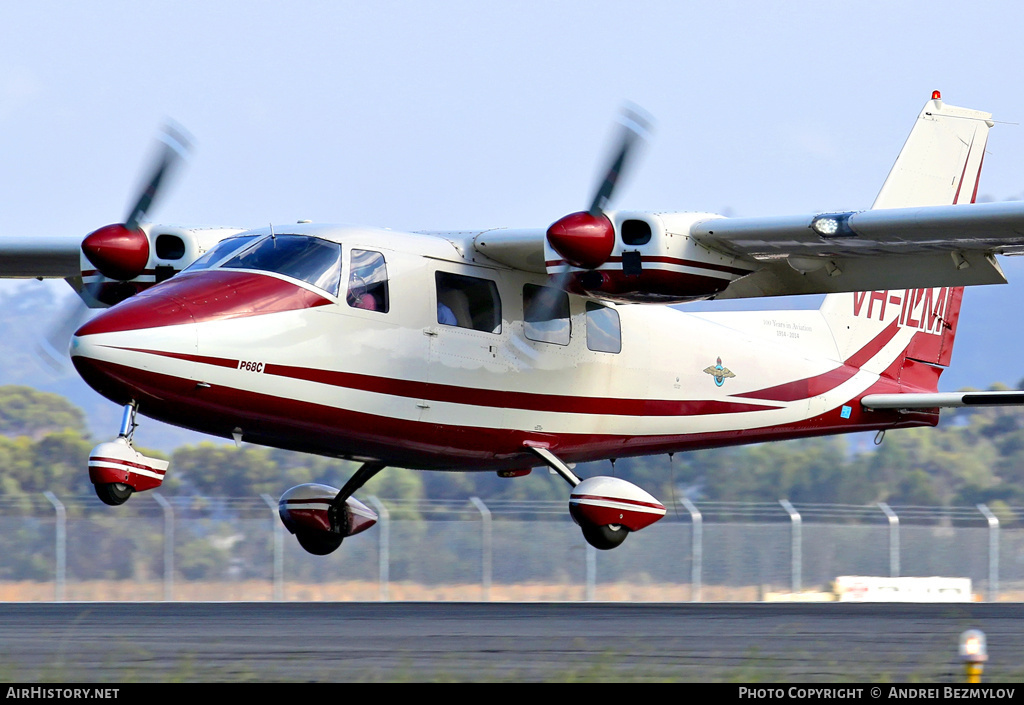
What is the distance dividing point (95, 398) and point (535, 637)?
19085 centimetres

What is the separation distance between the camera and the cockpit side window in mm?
14156

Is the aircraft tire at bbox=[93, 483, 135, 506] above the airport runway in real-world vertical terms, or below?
above

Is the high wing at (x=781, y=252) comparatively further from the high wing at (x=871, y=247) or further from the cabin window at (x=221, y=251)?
the cabin window at (x=221, y=251)

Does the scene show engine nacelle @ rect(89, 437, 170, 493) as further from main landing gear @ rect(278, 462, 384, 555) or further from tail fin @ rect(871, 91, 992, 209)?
tail fin @ rect(871, 91, 992, 209)

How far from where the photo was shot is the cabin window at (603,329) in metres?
16.5

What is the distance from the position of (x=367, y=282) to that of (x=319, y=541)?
4742 mm

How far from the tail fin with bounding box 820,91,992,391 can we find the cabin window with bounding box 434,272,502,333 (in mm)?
6236

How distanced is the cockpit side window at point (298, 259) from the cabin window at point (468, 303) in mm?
1320

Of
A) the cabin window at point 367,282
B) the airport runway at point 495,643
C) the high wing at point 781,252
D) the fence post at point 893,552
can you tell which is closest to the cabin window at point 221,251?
the cabin window at point 367,282

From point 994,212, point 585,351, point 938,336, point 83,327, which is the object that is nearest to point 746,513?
point 938,336

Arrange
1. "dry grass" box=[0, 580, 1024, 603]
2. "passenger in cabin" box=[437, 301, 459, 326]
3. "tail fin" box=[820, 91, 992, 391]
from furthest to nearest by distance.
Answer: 1. "dry grass" box=[0, 580, 1024, 603]
2. "tail fin" box=[820, 91, 992, 391]
3. "passenger in cabin" box=[437, 301, 459, 326]

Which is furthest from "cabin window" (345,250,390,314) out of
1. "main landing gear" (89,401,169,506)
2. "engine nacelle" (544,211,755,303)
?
"main landing gear" (89,401,169,506)

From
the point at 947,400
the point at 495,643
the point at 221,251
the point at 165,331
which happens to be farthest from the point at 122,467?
the point at 947,400

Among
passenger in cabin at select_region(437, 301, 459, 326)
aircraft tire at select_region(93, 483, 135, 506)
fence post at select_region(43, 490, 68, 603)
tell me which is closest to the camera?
aircraft tire at select_region(93, 483, 135, 506)
